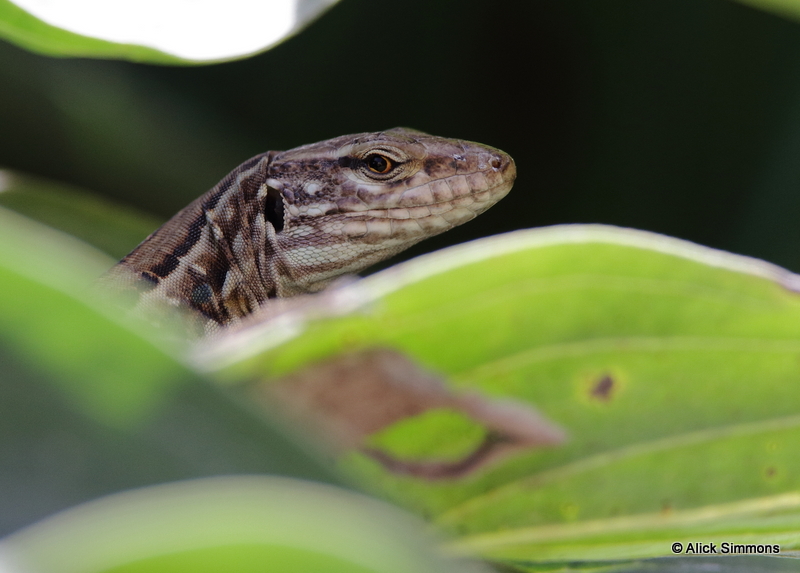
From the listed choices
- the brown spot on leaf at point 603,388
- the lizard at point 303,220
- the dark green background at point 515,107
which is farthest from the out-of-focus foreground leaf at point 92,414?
the dark green background at point 515,107

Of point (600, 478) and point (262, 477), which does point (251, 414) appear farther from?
point (600, 478)

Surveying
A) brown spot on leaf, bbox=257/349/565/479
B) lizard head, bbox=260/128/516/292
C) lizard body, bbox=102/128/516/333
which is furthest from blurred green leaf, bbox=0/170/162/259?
brown spot on leaf, bbox=257/349/565/479

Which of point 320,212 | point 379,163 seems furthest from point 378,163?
point 320,212

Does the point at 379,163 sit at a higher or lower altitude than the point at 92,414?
higher

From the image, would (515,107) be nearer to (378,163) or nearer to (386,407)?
(378,163)

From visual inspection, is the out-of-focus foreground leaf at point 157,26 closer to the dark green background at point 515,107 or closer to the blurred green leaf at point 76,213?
the blurred green leaf at point 76,213

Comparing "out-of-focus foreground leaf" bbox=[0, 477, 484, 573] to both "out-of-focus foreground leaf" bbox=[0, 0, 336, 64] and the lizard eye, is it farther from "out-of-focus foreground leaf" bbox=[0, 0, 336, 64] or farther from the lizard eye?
the lizard eye
